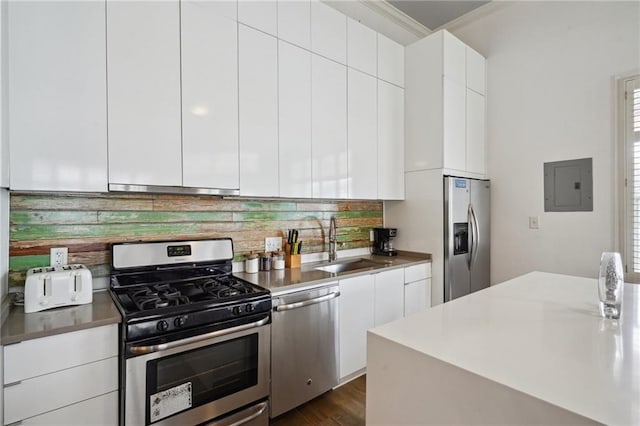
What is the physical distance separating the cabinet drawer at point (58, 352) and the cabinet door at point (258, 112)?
107 centimetres

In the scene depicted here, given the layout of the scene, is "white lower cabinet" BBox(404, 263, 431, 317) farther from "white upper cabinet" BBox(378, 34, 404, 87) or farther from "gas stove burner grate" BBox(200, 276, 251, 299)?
"white upper cabinet" BBox(378, 34, 404, 87)

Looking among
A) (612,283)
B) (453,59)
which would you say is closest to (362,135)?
(453,59)

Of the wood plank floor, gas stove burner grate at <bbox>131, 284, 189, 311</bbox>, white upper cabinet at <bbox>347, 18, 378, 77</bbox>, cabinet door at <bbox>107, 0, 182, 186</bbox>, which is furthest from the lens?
white upper cabinet at <bbox>347, 18, 378, 77</bbox>

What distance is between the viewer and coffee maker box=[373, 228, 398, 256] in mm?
3137

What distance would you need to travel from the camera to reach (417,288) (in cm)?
283

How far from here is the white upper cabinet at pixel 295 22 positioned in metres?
2.26

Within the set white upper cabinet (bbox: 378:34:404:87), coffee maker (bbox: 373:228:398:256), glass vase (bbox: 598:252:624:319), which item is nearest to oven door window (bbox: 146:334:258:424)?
glass vase (bbox: 598:252:624:319)

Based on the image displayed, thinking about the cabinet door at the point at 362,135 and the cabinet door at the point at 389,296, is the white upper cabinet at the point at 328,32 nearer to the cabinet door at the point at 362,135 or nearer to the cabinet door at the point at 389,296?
the cabinet door at the point at 362,135

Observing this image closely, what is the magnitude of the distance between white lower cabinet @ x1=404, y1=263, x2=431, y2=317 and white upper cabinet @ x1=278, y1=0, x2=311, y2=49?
79.4 inches

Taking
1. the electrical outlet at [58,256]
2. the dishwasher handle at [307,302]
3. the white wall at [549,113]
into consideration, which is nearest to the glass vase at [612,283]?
the dishwasher handle at [307,302]

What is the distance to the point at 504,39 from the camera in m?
3.17

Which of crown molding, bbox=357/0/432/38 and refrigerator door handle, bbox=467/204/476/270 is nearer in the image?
refrigerator door handle, bbox=467/204/476/270

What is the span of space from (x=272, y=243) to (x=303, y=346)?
0.84 meters

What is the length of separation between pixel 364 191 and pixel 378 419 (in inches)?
78.3
